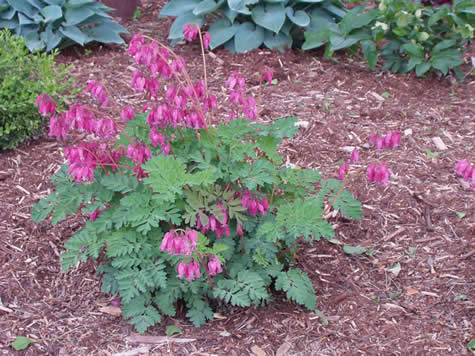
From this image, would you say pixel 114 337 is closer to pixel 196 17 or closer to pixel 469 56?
pixel 196 17

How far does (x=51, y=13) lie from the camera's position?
521 cm

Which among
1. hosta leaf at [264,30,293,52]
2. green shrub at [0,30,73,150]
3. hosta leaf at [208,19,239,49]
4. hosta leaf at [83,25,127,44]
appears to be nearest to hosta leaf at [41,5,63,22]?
hosta leaf at [83,25,127,44]

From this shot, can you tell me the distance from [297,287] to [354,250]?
83 cm

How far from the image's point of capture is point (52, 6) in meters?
5.25

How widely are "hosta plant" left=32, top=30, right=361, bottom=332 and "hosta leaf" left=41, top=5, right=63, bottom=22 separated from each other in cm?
284

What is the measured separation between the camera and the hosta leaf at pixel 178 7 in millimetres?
5605

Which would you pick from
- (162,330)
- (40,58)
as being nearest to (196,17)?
(40,58)

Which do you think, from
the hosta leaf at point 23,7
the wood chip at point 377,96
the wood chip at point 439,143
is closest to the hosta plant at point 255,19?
the wood chip at point 377,96

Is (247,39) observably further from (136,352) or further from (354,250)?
(136,352)

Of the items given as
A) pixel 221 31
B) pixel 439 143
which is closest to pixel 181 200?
pixel 439 143

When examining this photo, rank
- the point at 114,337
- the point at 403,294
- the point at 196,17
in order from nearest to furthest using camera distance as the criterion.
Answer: the point at 114,337 < the point at 403,294 < the point at 196,17

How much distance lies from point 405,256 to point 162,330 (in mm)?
1513

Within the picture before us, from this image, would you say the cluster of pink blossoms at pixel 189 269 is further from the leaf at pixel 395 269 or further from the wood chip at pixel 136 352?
the leaf at pixel 395 269

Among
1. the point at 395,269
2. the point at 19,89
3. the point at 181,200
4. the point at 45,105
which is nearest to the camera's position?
the point at 45,105
